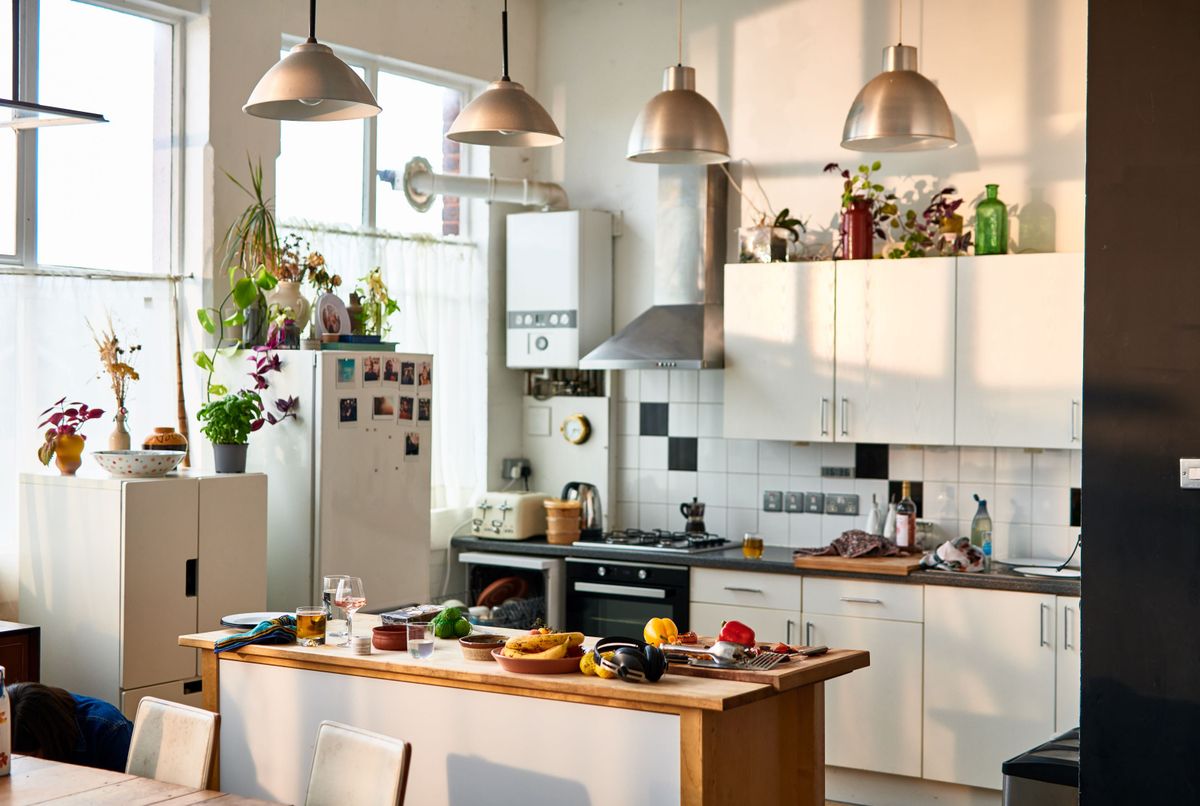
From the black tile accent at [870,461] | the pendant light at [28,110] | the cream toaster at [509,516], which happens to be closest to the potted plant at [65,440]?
the pendant light at [28,110]

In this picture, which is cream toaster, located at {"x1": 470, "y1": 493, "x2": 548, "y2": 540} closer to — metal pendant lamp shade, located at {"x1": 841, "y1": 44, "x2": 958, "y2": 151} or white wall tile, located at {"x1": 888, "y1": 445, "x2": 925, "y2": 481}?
white wall tile, located at {"x1": 888, "y1": 445, "x2": 925, "y2": 481}

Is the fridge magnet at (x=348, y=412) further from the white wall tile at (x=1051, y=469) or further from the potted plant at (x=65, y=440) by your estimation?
the white wall tile at (x=1051, y=469)

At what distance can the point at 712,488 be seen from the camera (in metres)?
6.61

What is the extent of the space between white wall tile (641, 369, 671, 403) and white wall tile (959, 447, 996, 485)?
1522 mm

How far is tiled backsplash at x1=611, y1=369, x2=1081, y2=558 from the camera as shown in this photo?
5766mm

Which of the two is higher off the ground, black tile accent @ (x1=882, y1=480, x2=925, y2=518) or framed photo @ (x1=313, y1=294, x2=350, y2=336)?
framed photo @ (x1=313, y1=294, x2=350, y2=336)

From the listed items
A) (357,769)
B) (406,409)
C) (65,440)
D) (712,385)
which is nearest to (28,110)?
(357,769)

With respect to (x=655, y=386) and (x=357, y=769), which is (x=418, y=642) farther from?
(x=655, y=386)

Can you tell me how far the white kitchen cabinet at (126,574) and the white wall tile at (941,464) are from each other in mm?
2996

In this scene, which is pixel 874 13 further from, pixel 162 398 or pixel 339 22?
pixel 162 398

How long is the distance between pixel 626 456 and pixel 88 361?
2.76 m

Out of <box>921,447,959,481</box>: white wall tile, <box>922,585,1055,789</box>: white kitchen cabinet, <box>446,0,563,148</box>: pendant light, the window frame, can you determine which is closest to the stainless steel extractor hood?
<box>921,447,959,481</box>: white wall tile

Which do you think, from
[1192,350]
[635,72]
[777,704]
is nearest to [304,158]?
[635,72]

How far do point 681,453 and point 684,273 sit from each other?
91 centimetres
